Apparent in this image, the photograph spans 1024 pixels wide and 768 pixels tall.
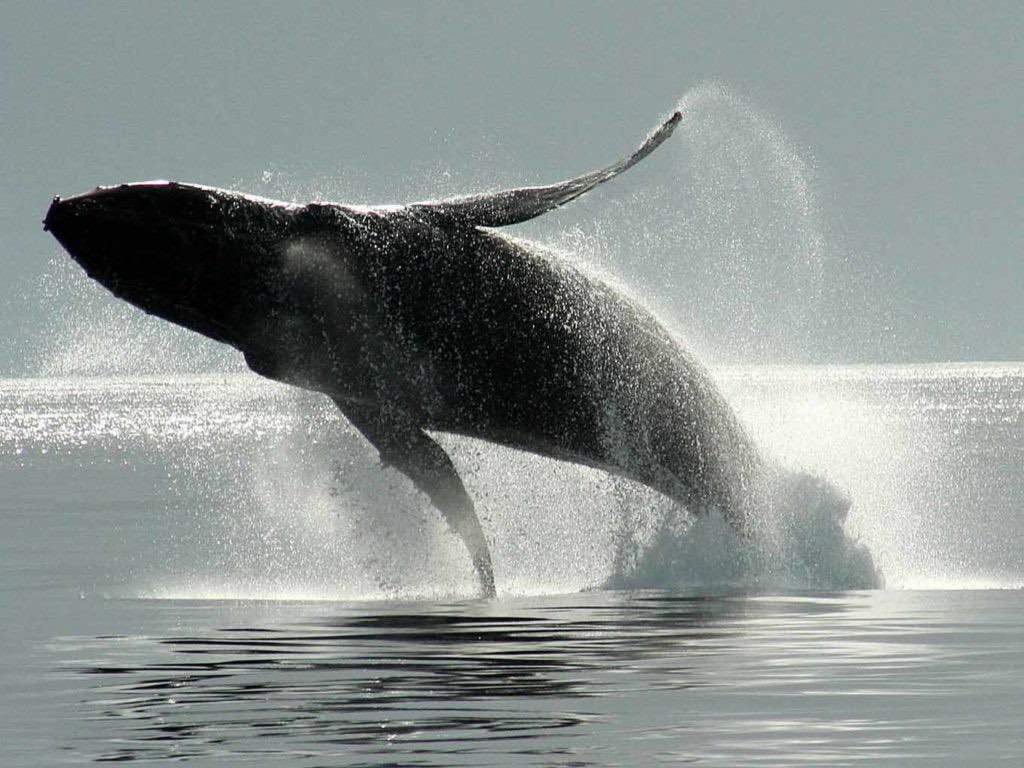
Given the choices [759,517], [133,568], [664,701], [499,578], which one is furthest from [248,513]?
[664,701]

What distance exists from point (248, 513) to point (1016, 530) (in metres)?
17.5

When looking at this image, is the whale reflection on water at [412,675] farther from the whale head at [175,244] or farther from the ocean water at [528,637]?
the whale head at [175,244]

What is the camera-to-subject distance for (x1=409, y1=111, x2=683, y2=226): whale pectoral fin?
17.0 meters

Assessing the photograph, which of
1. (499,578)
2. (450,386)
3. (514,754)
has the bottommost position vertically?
(514,754)

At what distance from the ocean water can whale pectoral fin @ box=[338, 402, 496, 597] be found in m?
0.60

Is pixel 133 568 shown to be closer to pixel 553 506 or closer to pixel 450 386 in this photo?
pixel 553 506

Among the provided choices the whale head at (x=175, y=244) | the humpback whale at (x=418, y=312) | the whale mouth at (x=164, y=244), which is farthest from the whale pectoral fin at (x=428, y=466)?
the whale mouth at (x=164, y=244)

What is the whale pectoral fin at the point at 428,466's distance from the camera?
18188mm

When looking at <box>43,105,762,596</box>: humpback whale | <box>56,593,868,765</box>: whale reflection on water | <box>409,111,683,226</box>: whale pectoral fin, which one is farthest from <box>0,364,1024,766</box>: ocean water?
<box>409,111,683,226</box>: whale pectoral fin

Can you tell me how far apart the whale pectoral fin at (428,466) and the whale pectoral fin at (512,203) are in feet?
6.73

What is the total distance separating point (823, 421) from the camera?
150ft

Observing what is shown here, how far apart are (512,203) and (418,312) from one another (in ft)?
4.22

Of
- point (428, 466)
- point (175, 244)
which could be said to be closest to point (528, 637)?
point (428, 466)

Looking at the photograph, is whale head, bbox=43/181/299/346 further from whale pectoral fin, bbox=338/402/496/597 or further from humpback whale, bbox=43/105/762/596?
whale pectoral fin, bbox=338/402/496/597
